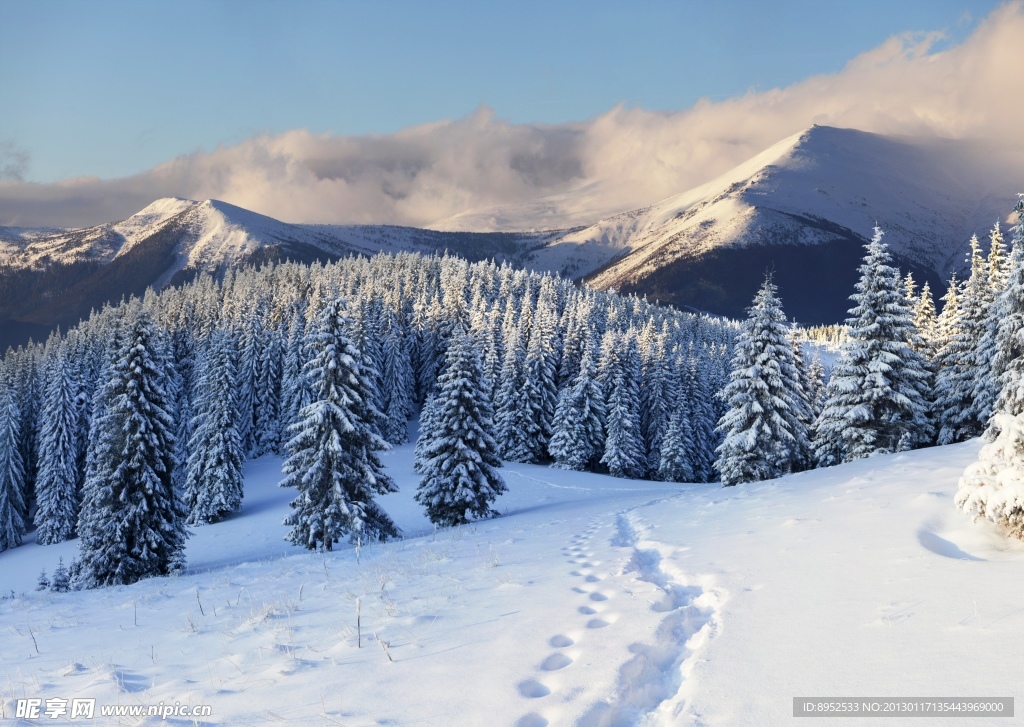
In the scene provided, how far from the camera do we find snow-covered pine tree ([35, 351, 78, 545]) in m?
51.5

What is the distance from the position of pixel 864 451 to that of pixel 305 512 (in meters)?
25.8

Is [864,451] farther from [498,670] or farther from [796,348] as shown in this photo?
[498,670]

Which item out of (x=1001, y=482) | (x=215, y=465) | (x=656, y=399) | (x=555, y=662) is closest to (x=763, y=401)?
(x=1001, y=482)

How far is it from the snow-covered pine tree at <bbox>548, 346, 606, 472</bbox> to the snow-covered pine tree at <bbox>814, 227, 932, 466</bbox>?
98.4ft

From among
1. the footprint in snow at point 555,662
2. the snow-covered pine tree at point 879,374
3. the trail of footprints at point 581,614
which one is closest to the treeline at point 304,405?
the trail of footprints at point 581,614

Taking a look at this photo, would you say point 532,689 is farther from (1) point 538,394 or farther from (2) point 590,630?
(1) point 538,394

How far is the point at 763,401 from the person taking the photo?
101ft

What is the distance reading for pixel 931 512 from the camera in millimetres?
10055

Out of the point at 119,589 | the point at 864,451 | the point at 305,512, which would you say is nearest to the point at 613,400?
the point at 864,451

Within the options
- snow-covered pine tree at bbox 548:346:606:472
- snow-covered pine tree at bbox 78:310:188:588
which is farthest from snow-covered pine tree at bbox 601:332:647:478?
snow-covered pine tree at bbox 78:310:188:588

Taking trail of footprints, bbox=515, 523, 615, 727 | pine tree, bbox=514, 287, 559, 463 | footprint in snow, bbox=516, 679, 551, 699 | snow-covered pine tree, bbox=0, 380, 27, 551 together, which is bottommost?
snow-covered pine tree, bbox=0, 380, 27, 551

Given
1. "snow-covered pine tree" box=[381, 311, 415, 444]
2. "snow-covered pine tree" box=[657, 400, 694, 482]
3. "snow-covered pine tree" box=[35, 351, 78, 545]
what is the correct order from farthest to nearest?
"snow-covered pine tree" box=[381, 311, 415, 444], "snow-covered pine tree" box=[657, 400, 694, 482], "snow-covered pine tree" box=[35, 351, 78, 545]

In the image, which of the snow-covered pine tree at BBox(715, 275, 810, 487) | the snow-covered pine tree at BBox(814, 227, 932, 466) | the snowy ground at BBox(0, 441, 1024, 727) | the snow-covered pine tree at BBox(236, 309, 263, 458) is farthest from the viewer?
the snow-covered pine tree at BBox(236, 309, 263, 458)

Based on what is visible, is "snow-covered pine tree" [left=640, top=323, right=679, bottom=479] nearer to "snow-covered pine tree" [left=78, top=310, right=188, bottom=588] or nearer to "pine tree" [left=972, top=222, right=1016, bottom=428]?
"pine tree" [left=972, top=222, right=1016, bottom=428]
